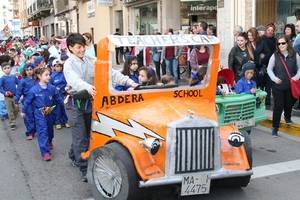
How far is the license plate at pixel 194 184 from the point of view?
15.1 ft

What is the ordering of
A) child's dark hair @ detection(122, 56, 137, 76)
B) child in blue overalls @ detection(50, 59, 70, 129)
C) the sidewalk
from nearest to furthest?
child's dark hair @ detection(122, 56, 137, 76)
the sidewalk
child in blue overalls @ detection(50, 59, 70, 129)

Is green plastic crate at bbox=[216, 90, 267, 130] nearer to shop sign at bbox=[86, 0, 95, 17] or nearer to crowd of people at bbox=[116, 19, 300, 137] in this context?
crowd of people at bbox=[116, 19, 300, 137]

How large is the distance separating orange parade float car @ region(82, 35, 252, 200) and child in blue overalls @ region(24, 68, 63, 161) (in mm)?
1668

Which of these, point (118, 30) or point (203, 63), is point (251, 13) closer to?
point (203, 63)

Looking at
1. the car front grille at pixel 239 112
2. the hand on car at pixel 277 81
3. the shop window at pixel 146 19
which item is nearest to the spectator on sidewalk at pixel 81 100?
the car front grille at pixel 239 112

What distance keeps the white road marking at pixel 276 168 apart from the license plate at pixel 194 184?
154 cm

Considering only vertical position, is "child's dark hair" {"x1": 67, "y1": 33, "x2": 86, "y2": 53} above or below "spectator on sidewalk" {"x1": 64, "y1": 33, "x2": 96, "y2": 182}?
above

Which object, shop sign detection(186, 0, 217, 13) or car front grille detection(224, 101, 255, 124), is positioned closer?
car front grille detection(224, 101, 255, 124)

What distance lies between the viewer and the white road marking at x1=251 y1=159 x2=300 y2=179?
243 inches

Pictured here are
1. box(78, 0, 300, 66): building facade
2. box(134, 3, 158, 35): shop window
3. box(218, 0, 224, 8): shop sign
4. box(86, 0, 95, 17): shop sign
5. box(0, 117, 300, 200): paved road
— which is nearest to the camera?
box(0, 117, 300, 200): paved road

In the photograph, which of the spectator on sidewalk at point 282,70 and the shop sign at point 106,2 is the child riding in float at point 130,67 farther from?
the shop sign at point 106,2

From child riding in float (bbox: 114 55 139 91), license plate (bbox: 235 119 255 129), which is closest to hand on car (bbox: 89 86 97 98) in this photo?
child riding in float (bbox: 114 55 139 91)

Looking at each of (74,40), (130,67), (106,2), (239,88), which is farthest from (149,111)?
(106,2)

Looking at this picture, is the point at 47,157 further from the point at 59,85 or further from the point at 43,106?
the point at 59,85
